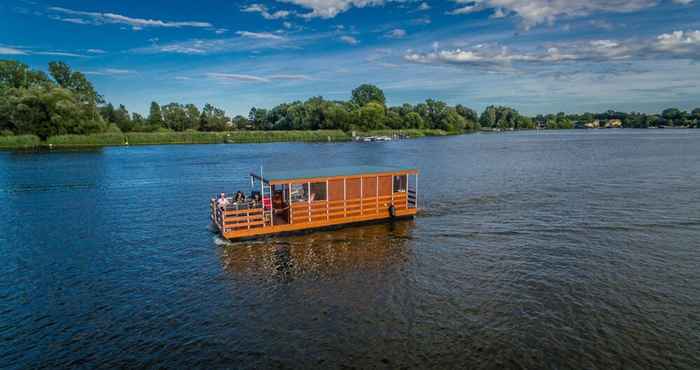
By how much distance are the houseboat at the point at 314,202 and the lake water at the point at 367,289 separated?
93 cm

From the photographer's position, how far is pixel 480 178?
47656mm

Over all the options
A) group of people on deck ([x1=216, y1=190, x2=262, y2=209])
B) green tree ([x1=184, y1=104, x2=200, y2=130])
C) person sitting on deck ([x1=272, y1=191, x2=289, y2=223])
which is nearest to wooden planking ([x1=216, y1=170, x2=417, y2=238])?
group of people on deck ([x1=216, y1=190, x2=262, y2=209])

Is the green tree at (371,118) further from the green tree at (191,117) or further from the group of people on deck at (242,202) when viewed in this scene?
the group of people on deck at (242,202)

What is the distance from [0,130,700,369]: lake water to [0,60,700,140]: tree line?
267ft

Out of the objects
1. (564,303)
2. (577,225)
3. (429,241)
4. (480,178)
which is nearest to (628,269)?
(564,303)

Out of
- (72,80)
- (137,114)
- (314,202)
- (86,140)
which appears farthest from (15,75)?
(314,202)

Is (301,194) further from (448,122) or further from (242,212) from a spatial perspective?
(448,122)

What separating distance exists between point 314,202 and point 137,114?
507 ft

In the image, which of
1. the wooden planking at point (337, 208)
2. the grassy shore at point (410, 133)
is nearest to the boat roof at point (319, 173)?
the wooden planking at point (337, 208)

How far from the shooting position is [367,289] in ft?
56.4

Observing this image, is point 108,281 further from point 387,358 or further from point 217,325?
point 387,358

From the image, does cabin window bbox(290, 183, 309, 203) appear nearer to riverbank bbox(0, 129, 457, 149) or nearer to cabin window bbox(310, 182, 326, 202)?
cabin window bbox(310, 182, 326, 202)

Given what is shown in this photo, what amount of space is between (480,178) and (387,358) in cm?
3836

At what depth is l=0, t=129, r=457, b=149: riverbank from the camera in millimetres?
94062
